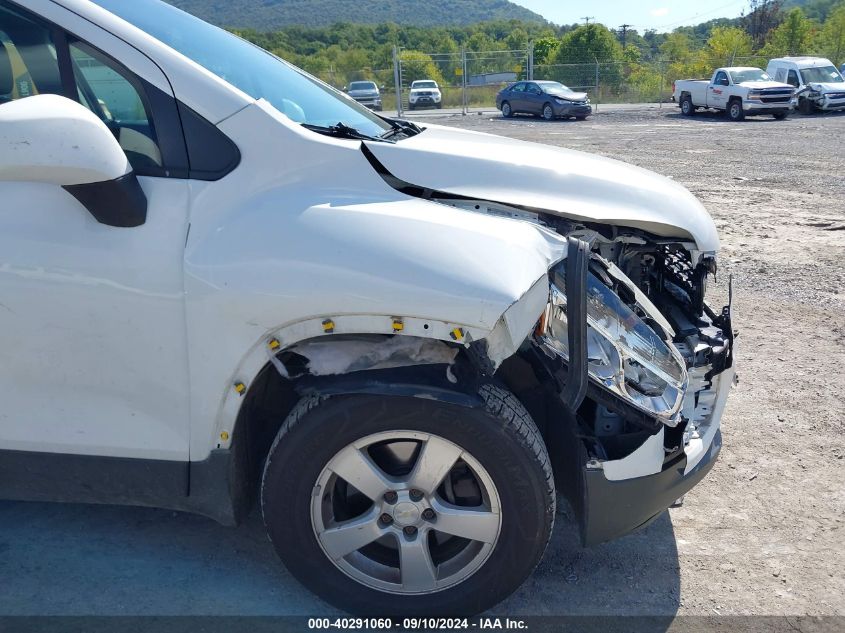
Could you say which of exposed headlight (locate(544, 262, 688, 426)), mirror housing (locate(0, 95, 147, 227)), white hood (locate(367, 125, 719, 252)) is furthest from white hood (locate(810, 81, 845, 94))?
mirror housing (locate(0, 95, 147, 227))

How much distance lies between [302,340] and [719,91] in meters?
26.9

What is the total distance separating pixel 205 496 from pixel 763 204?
359 inches

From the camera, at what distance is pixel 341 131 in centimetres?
292

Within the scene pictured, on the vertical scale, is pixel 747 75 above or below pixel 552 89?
above

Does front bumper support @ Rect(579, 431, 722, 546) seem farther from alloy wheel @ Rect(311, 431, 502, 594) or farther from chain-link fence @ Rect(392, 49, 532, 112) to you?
chain-link fence @ Rect(392, 49, 532, 112)

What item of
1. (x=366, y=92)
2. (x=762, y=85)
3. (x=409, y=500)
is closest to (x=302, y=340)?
(x=409, y=500)

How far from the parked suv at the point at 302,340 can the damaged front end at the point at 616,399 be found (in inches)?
0.4

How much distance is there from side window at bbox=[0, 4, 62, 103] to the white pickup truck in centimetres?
2568

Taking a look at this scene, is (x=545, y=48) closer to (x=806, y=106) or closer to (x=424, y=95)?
(x=424, y=95)

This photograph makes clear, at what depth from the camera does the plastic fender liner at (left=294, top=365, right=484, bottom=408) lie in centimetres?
235

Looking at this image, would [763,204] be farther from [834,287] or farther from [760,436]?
[760,436]

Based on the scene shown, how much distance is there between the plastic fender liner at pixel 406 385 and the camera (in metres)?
2.35

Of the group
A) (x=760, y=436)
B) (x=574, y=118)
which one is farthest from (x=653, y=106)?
(x=760, y=436)

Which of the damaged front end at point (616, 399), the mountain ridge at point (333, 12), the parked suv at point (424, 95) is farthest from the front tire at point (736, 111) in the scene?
the mountain ridge at point (333, 12)
